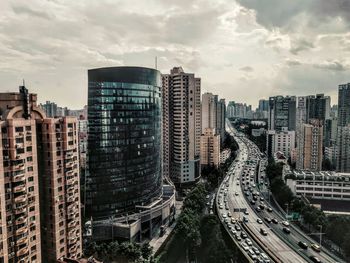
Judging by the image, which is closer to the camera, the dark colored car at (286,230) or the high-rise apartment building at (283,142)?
the dark colored car at (286,230)

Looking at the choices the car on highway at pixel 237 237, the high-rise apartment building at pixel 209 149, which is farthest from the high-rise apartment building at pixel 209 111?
the car on highway at pixel 237 237

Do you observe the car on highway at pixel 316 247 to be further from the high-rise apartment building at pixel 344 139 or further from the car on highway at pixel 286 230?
the high-rise apartment building at pixel 344 139

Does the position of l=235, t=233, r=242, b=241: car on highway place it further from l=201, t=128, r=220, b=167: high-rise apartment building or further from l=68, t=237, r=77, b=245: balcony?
l=201, t=128, r=220, b=167: high-rise apartment building

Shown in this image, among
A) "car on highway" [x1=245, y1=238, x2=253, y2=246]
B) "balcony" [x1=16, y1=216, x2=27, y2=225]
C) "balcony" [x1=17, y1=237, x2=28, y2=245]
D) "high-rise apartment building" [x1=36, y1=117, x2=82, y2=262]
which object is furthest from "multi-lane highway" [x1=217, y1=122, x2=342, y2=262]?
"balcony" [x1=16, y1=216, x2=27, y2=225]

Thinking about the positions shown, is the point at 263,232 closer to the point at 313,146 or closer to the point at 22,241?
the point at 22,241

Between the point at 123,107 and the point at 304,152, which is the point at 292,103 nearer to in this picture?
the point at 304,152

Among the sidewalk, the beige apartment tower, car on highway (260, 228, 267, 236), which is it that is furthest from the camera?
car on highway (260, 228, 267, 236)
